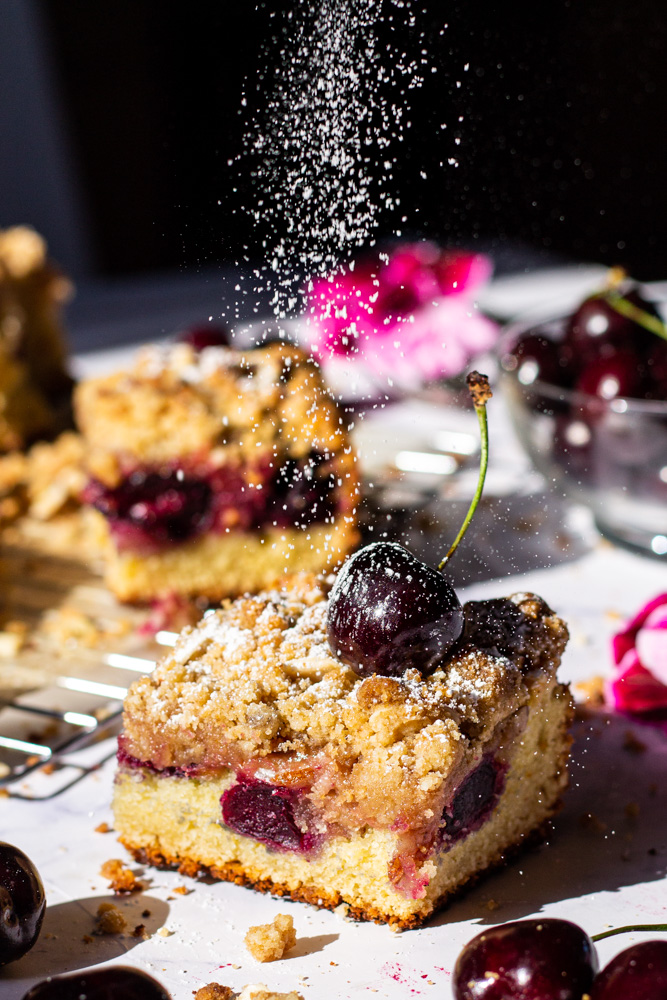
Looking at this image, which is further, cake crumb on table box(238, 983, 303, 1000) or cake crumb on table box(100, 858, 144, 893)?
cake crumb on table box(100, 858, 144, 893)

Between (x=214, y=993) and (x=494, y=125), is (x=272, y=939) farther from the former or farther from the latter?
(x=494, y=125)

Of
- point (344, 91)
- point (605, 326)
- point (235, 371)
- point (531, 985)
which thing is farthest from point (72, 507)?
point (531, 985)

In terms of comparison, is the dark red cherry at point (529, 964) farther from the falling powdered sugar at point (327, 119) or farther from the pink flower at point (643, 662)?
the falling powdered sugar at point (327, 119)

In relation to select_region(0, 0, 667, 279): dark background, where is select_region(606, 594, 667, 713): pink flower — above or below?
below

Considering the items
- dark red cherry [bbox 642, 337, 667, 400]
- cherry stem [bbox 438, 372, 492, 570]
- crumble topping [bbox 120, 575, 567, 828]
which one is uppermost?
cherry stem [bbox 438, 372, 492, 570]

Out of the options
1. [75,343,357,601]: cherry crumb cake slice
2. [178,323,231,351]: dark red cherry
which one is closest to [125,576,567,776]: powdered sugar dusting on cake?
[75,343,357,601]: cherry crumb cake slice

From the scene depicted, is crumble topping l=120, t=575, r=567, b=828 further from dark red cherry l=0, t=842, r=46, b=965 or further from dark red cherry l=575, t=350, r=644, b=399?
dark red cherry l=575, t=350, r=644, b=399
